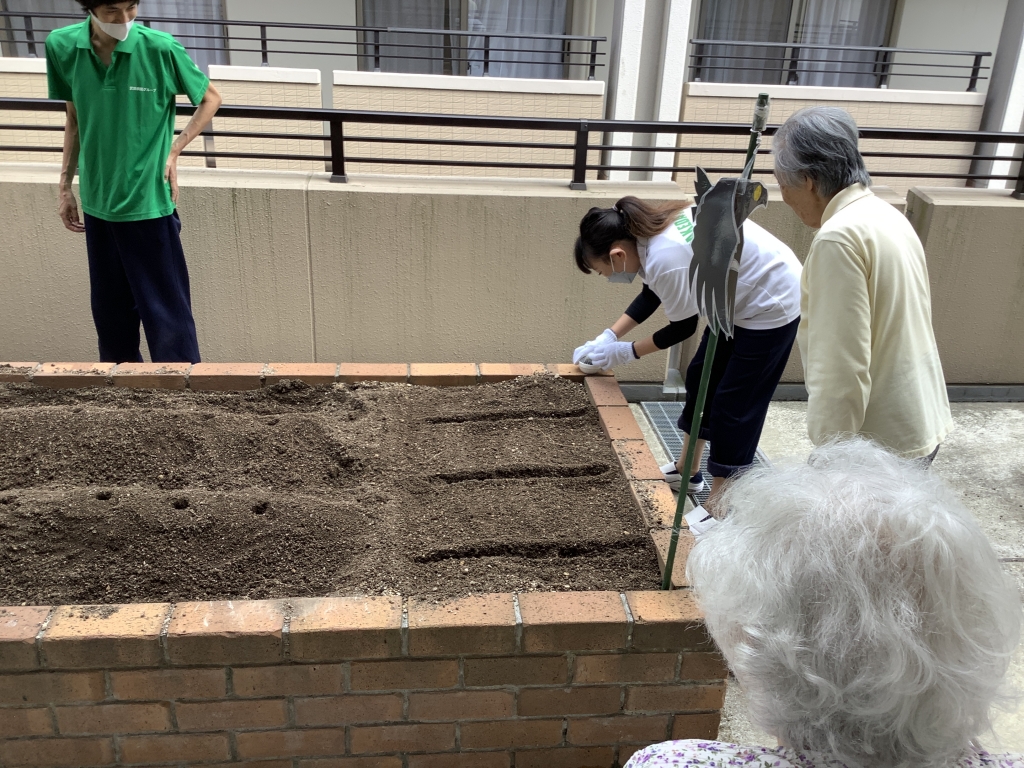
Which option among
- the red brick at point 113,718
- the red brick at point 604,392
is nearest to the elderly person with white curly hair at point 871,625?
the red brick at point 113,718

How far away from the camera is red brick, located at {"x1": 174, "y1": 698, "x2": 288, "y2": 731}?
6.01 feet

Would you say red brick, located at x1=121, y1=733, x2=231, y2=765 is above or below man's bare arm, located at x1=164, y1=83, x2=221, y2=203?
below

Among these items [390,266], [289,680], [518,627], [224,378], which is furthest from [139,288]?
[518,627]

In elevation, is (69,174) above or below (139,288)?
above

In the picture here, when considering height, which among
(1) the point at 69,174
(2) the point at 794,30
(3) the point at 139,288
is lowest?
(3) the point at 139,288

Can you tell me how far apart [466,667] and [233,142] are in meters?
6.38

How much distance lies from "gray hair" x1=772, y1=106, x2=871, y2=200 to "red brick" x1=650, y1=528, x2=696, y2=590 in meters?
0.98

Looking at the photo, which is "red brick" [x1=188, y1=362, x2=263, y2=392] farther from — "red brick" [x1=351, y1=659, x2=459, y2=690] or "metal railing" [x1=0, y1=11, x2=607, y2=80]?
"metal railing" [x1=0, y1=11, x2=607, y2=80]

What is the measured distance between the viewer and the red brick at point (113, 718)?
1822 millimetres

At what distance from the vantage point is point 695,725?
1989 millimetres

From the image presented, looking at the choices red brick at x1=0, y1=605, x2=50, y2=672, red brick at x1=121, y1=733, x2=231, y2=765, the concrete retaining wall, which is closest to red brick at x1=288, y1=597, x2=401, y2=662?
red brick at x1=121, y1=733, x2=231, y2=765

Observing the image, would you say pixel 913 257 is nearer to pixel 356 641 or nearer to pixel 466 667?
pixel 466 667

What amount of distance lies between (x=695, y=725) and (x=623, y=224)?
159 cm

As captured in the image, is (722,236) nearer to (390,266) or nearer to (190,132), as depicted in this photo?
(190,132)
